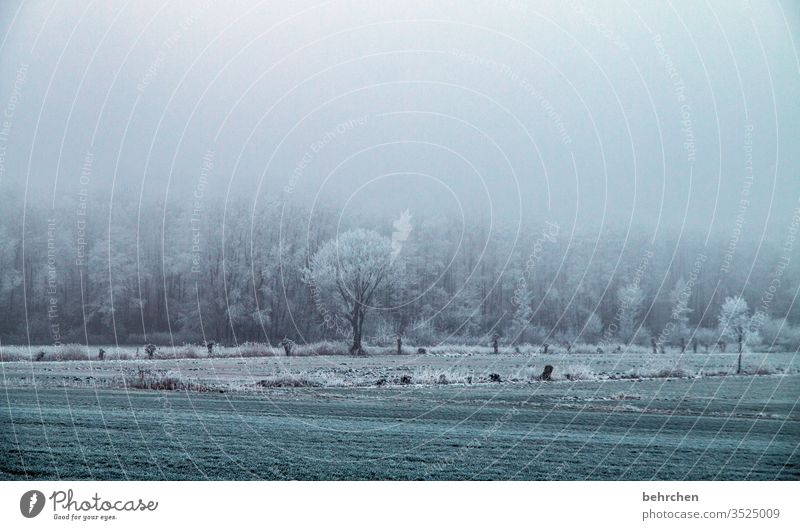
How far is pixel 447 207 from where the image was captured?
33.5 feet

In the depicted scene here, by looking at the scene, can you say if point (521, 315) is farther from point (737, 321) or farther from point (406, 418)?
point (737, 321)

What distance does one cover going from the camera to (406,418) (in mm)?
9664

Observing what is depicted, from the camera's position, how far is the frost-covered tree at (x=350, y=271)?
10281mm

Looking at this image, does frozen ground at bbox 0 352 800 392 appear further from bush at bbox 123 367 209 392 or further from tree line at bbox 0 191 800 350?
tree line at bbox 0 191 800 350

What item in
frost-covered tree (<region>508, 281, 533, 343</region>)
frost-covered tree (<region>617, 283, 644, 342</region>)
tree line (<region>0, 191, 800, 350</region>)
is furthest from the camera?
frost-covered tree (<region>508, 281, 533, 343</region>)

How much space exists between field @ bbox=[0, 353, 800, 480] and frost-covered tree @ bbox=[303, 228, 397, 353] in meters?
0.69

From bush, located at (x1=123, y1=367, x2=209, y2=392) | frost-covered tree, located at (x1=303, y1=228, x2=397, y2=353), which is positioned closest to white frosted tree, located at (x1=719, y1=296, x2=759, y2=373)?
frost-covered tree, located at (x1=303, y1=228, x2=397, y2=353)

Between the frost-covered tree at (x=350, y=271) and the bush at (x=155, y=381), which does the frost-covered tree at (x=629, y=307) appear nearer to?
the frost-covered tree at (x=350, y=271)

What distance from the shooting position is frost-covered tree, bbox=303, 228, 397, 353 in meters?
10.3
